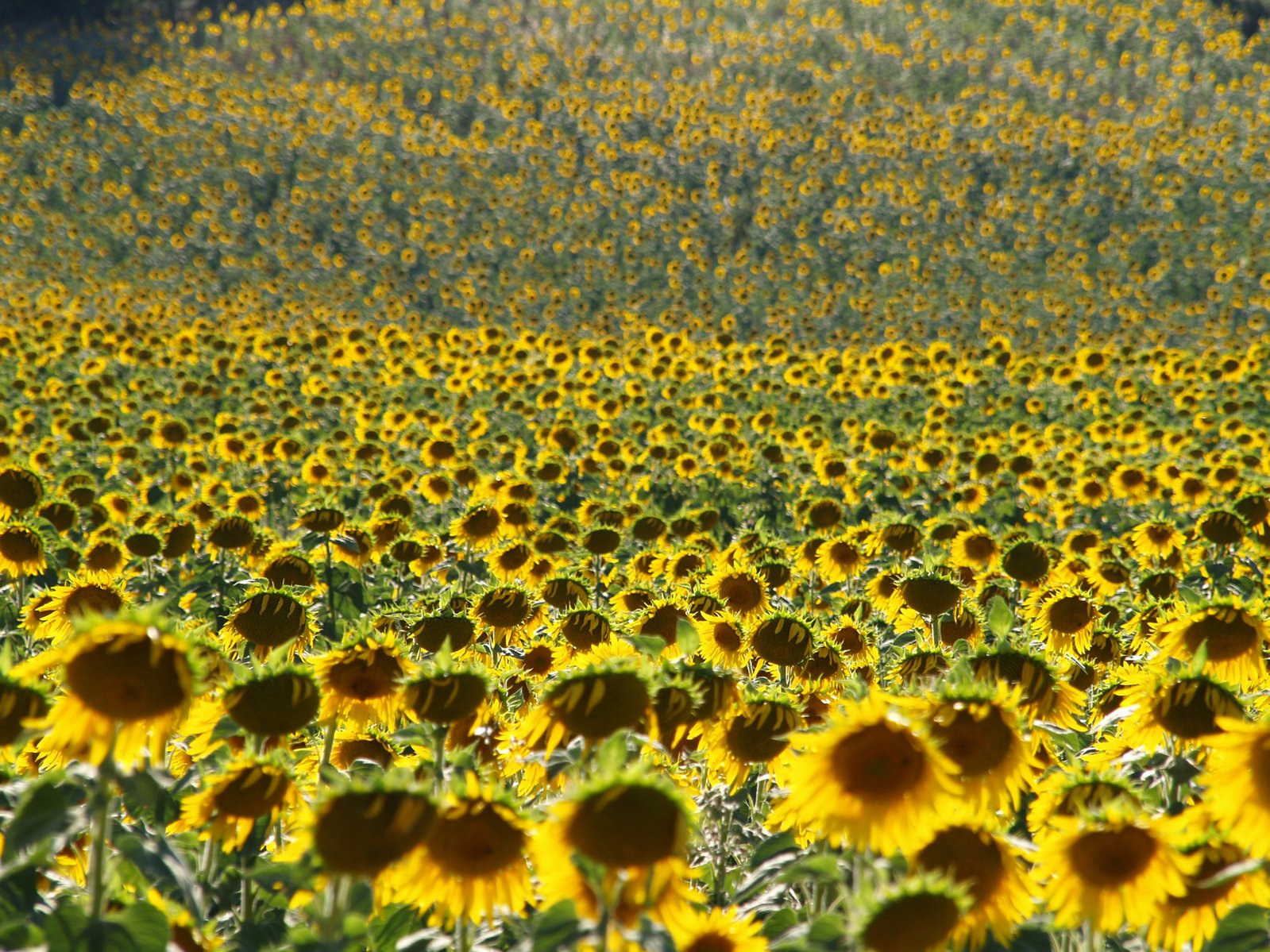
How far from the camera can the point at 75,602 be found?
464 cm

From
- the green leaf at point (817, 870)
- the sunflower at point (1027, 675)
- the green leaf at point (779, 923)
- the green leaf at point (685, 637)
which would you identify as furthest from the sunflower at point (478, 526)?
the green leaf at point (817, 870)

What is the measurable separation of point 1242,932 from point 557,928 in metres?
1.27

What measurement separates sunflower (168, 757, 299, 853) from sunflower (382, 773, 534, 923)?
0.59 metres

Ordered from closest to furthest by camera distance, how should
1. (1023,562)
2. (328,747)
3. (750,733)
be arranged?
(328,747), (750,733), (1023,562)

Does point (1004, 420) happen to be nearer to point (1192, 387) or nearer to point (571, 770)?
point (1192, 387)

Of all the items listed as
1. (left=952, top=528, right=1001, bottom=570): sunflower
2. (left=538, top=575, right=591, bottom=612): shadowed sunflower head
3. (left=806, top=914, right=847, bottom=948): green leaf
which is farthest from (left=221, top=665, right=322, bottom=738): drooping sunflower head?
(left=952, top=528, right=1001, bottom=570): sunflower

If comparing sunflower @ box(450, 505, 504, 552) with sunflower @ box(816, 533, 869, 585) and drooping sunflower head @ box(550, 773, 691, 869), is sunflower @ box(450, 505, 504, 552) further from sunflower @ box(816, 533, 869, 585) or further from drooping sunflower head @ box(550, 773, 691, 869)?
drooping sunflower head @ box(550, 773, 691, 869)

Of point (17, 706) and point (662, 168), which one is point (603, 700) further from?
point (662, 168)

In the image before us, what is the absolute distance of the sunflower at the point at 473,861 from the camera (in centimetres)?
221

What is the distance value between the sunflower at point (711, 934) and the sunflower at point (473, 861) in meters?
0.32

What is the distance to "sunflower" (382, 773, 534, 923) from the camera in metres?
2.21

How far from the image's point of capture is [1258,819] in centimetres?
206

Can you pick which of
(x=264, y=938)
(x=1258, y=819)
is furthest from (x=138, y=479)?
(x=1258, y=819)

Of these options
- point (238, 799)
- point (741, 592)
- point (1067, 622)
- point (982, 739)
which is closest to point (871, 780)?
point (982, 739)
